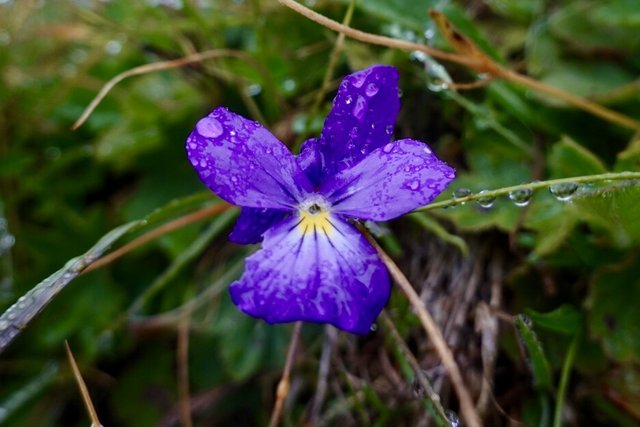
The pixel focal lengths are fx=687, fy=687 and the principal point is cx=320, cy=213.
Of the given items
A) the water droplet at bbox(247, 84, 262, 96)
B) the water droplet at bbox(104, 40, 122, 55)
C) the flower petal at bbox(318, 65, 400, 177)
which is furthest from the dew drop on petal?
the water droplet at bbox(104, 40, 122, 55)

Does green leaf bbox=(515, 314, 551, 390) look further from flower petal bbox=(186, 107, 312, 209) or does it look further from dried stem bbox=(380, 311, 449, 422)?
flower petal bbox=(186, 107, 312, 209)

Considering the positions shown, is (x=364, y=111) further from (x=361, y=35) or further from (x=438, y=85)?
(x=438, y=85)

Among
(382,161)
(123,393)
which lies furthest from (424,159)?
(123,393)

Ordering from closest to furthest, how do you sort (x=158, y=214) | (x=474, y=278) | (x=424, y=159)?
(x=424, y=159) < (x=158, y=214) < (x=474, y=278)

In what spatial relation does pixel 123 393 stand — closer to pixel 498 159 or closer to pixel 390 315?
pixel 390 315

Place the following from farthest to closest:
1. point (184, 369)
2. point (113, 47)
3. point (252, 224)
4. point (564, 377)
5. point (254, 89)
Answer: point (113, 47) → point (254, 89) → point (184, 369) → point (564, 377) → point (252, 224)

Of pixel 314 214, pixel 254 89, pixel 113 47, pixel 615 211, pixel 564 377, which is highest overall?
pixel 113 47

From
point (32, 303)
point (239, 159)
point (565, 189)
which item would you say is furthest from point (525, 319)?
point (32, 303)

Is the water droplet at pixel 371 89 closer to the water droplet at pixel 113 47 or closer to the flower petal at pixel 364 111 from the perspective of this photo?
the flower petal at pixel 364 111
